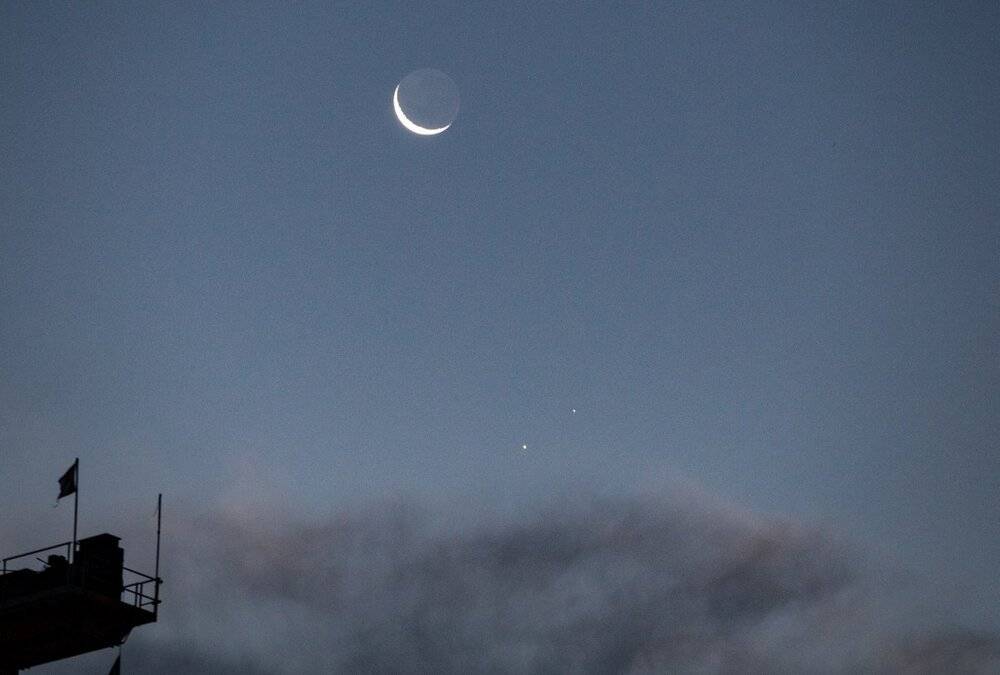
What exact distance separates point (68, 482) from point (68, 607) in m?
7.61

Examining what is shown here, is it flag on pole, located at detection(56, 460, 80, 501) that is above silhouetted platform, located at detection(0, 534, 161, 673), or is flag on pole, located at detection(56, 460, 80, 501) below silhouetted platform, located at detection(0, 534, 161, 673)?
above

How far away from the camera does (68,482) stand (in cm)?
6588

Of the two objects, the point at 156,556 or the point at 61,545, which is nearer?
the point at 61,545

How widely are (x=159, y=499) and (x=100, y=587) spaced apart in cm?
771

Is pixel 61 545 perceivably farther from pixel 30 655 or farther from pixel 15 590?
pixel 30 655

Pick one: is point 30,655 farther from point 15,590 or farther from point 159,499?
point 159,499

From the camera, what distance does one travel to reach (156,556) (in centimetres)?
6531

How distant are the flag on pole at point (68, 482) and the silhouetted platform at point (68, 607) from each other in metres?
4.23

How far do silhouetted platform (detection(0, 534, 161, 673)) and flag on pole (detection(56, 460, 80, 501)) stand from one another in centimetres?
423

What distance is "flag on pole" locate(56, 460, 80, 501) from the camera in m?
65.4

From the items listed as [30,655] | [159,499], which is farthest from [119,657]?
[159,499]

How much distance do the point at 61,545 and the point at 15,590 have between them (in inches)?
116

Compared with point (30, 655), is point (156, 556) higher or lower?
higher

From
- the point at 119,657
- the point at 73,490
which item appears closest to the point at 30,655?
the point at 119,657
